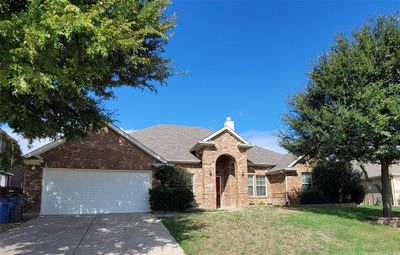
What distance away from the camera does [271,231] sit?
12531mm

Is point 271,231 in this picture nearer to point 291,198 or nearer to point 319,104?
point 319,104

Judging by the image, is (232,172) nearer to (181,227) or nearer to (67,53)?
(181,227)

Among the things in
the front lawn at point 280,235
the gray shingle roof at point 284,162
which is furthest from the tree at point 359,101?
the gray shingle roof at point 284,162

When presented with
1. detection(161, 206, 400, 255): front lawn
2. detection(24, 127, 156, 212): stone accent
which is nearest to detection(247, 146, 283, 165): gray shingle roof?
detection(24, 127, 156, 212): stone accent

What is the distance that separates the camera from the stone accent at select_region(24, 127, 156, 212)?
18.3 m

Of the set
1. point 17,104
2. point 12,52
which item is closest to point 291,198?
point 17,104

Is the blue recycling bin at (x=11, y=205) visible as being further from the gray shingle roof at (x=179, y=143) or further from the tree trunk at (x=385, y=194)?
the tree trunk at (x=385, y=194)

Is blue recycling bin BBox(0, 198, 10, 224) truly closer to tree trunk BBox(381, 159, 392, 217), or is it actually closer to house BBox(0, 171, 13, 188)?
house BBox(0, 171, 13, 188)

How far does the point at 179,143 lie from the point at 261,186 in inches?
287

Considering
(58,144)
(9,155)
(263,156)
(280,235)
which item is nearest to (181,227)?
(280,235)

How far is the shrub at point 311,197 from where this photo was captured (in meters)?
25.2

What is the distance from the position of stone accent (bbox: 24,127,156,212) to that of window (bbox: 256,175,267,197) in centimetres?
974

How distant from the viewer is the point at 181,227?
1334 cm

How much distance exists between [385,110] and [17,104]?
14214 mm
